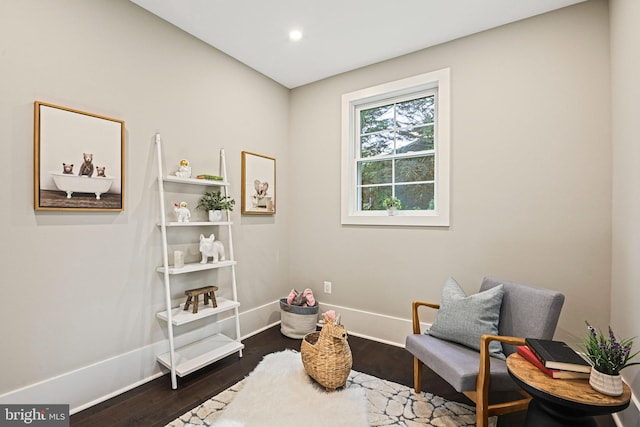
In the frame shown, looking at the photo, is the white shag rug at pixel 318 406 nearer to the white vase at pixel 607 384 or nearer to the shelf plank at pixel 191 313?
the shelf plank at pixel 191 313

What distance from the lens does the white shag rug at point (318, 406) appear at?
177 centimetres

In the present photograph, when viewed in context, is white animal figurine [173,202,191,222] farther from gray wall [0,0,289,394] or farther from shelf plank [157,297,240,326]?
shelf plank [157,297,240,326]

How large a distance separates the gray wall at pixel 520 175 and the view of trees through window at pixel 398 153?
258mm

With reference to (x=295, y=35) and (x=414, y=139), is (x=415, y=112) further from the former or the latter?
(x=295, y=35)

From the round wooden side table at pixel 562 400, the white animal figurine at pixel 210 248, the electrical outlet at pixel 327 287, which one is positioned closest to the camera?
the round wooden side table at pixel 562 400

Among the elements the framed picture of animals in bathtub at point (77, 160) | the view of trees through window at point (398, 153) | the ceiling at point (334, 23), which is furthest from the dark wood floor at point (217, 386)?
the ceiling at point (334, 23)

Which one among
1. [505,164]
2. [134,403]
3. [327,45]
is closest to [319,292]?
[134,403]

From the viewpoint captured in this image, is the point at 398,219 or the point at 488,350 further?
the point at 398,219

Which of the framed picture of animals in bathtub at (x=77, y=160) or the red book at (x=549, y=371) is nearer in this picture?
the red book at (x=549, y=371)

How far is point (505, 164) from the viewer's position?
244 centimetres

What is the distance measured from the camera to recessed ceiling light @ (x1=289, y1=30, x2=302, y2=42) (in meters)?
2.54

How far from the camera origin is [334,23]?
2428mm

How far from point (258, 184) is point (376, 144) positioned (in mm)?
1323

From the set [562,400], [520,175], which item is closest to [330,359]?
[562,400]
